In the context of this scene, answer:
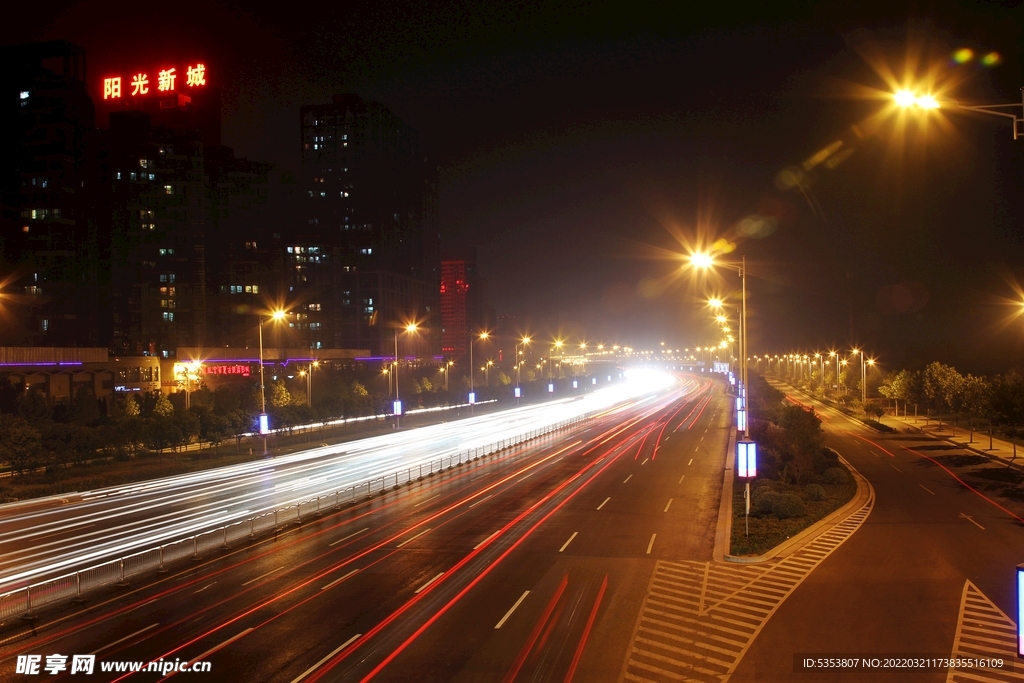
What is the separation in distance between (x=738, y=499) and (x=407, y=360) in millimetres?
95218

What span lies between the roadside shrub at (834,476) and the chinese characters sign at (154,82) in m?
105

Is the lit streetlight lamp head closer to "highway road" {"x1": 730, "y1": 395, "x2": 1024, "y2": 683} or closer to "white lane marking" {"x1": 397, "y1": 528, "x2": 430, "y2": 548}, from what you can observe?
"highway road" {"x1": 730, "y1": 395, "x2": 1024, "y2": 683}

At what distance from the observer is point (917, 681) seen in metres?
12.5

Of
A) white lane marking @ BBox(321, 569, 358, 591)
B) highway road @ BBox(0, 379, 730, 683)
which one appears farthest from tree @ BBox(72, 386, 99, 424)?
white lane marking @ BBox(321, 569, 358, 591)

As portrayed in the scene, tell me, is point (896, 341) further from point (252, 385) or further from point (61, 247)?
point (61, 247)

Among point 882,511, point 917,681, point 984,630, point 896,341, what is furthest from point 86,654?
point 896,341

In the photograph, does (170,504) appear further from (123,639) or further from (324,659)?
(324,659)

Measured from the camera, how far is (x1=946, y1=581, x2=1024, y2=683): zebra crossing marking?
12734 millimetres

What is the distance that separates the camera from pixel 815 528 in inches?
950

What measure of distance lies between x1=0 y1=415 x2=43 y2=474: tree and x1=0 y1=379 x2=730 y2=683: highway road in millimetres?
17129

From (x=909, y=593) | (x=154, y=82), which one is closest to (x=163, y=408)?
(x=909, y=593)

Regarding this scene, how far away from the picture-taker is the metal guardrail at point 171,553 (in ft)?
55.3

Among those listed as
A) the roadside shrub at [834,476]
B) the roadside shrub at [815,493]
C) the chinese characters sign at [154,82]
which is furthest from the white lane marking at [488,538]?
the chinese characters sign at [154,82]

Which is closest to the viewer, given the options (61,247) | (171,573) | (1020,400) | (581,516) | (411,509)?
(171,573)
